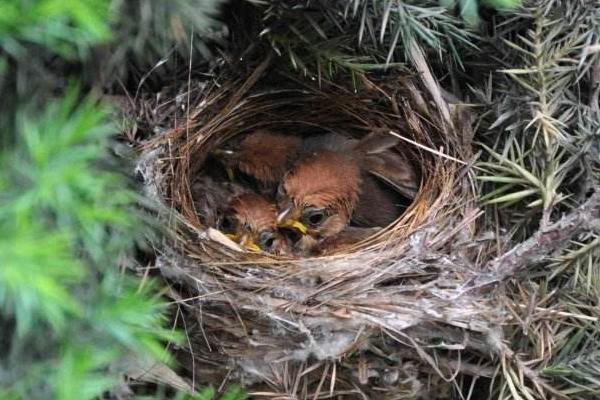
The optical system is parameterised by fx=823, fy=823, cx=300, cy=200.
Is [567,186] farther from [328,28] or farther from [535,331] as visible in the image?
[328,28]

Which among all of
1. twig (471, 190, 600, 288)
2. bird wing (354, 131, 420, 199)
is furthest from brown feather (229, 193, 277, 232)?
twig (471, 190, 600, 288)

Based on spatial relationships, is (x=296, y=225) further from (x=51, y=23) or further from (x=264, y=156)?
(x=51, y=23)

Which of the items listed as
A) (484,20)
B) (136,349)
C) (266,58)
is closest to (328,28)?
(266,58)

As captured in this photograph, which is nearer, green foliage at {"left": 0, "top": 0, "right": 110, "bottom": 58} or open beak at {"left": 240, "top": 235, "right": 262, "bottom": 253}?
green foliage at {"left": 0, "top": 0, "right": 110, "bottom": 58}

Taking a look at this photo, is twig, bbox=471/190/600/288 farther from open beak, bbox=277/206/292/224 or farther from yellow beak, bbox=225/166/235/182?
yellow beak, bbox=225/166/235/182

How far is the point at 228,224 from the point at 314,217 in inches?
6.8

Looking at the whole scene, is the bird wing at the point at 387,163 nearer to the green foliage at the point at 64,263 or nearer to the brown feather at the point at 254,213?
the brown feather at the point at 254,213

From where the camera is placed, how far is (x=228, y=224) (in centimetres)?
165

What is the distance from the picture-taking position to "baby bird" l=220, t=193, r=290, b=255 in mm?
1619

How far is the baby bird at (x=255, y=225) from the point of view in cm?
162

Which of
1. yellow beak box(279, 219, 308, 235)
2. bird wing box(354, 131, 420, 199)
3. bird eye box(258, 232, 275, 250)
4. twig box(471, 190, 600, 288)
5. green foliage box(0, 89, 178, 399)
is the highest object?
green foliage box(0, 89, 178, 399)

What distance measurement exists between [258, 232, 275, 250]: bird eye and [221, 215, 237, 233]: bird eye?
0.20 feet

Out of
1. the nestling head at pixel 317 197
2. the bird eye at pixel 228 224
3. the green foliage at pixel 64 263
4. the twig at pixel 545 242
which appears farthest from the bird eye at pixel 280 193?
the green foliage at pixel 64 263

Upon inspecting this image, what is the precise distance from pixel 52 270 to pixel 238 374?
26.4 inches
